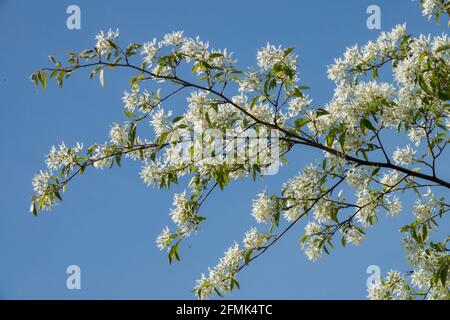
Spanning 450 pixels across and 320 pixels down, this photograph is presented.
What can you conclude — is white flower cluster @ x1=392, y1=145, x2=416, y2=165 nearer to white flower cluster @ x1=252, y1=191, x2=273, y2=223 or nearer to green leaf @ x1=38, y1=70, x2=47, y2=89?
white flower cluster @ x1=252, y1=191, x2=273, y2=223

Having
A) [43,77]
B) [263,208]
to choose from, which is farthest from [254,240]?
[43,77]

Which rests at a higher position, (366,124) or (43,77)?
(43,77)

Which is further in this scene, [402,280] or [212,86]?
[402,280]

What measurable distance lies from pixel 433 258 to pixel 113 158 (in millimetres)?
2353

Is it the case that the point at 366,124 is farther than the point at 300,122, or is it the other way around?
the point at 300,122

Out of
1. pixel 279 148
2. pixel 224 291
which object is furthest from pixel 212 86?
pixel 224 291

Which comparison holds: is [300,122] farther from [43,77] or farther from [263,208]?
[43,77]

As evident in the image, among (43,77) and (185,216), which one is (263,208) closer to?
(185,216)

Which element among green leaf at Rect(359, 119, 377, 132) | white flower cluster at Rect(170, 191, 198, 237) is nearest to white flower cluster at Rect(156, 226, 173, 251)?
white flower cluster at Rect(170, 191, 198, 237)

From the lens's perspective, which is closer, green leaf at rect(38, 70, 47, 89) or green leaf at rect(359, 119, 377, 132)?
green leaf at rect(359, 119, 377, 132)

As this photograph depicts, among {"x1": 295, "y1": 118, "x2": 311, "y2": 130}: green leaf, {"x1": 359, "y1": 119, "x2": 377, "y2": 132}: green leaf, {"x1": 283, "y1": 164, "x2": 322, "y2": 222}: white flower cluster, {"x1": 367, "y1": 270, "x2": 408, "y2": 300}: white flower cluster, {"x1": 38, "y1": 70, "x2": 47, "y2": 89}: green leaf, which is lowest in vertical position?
{"x1": 367, "y1": 270, "x2": 408, "y2": 300}: white flower cluster

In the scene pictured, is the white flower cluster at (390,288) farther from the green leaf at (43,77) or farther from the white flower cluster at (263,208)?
the green leaf at (43,77)

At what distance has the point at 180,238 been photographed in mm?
4422

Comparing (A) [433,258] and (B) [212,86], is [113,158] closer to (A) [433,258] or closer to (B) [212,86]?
(B) [212,86]
